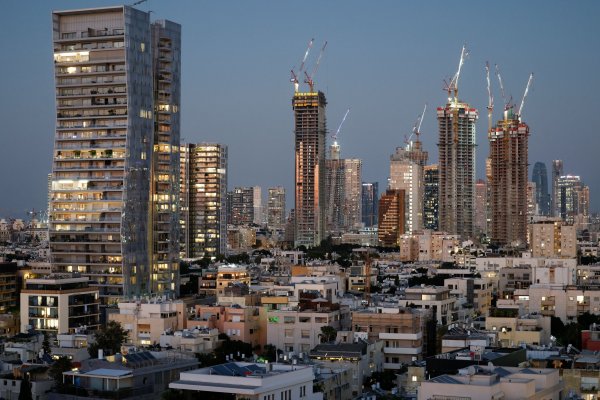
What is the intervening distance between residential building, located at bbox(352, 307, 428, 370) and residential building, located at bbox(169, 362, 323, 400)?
614 inches

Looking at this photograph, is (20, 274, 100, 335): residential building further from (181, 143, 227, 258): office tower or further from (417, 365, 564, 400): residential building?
(181, 143, 227, 258): office tower

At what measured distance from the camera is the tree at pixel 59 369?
39.9m

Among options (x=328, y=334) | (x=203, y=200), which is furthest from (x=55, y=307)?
(x=203, y=200)

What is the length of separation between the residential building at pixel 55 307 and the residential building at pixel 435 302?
54.7 feet

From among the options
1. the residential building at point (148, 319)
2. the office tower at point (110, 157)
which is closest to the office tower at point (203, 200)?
the office tower at point (110, 157)

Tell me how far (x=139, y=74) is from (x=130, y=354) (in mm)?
39485

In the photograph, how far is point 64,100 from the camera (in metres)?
78.8

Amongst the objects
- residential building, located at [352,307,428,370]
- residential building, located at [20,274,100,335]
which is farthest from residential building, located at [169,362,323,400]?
residential building, located at [20,274,100,335]

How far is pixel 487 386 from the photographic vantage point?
99.9 ft

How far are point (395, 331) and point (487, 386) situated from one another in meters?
22.7

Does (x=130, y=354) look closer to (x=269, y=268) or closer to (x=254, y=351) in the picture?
(x=254, y=351)

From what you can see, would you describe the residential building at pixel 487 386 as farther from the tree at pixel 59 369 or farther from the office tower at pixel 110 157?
the office tower at pixel 110 157

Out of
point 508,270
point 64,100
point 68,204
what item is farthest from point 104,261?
point 508,270

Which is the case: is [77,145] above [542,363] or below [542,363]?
above
